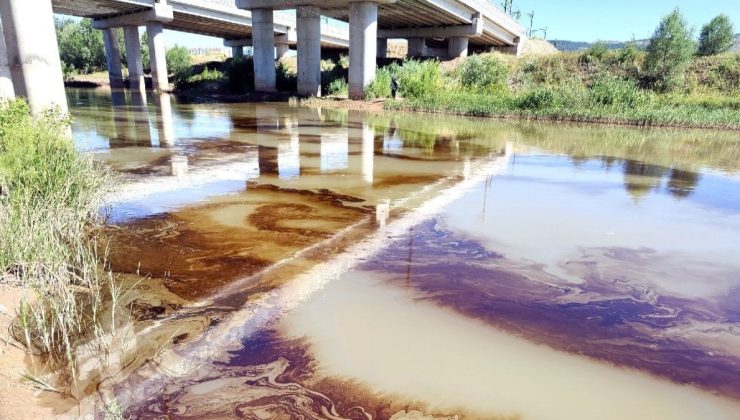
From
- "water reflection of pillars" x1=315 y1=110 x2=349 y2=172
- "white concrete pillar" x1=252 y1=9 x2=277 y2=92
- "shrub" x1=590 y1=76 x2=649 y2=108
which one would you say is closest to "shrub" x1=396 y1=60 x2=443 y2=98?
"shrub" x1=590 y1=76 x2=649 y2=108

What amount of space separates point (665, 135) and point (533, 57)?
67.8 ft

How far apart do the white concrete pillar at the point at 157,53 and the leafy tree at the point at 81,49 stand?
26253 mm

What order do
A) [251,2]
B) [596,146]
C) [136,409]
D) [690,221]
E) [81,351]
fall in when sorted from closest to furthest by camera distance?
[136,409], [81,351], [690,221], [596,146], [251,2]

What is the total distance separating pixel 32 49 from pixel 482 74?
2574cm

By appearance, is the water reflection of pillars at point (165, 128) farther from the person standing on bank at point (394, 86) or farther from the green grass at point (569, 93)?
the person standing on bank at point (394, 86)

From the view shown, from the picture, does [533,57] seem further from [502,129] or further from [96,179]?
[96,179]

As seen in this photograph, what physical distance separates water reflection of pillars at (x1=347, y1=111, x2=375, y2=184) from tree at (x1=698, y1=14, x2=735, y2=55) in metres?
31.6

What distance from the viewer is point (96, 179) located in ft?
19.7

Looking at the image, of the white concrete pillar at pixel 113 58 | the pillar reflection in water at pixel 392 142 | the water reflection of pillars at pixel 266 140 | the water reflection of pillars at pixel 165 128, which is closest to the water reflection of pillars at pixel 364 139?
the pillar reflection in water at pixel 392 142

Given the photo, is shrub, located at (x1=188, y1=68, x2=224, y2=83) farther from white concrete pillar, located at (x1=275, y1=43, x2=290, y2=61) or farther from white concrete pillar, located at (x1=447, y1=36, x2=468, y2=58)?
white concrete pillar, located at (x1=447, y1=36, x2=468, y2=58)

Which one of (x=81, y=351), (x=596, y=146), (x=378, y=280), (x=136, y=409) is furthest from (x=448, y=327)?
(x=596, y=146)

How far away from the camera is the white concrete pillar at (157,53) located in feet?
127

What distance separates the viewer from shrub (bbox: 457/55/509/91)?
29.4m

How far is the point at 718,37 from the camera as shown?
1379 inches
